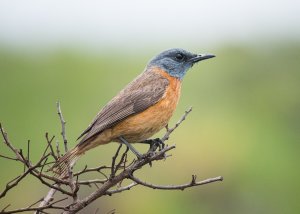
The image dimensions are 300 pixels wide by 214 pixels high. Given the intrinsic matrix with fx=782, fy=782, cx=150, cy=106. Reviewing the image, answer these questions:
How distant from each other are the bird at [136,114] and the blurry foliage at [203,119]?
3.39m

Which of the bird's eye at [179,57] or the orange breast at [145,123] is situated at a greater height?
the bird's eye at [179,57]

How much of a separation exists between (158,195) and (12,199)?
2375 mm

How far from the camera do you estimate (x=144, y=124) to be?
6.80 metres

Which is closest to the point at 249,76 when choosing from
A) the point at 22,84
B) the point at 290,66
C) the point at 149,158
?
the point at 290,66

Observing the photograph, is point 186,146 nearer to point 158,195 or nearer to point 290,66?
point 158,195

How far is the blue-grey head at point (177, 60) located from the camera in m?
7.84

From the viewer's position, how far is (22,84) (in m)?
15.7

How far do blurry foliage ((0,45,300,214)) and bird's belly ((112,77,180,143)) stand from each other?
3679mm

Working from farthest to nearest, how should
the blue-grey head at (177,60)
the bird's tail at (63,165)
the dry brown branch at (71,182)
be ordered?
the blue-grey head at (177,60) < the bird's tail at (63,165) < the dry brown branch at (71,182)

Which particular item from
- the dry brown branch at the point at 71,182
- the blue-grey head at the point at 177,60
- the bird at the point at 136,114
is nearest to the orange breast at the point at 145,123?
the bird at the point at 136,114

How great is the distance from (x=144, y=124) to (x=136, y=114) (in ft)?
0.53

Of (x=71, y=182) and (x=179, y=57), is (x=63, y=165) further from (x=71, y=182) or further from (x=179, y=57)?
(x=179, y=57)

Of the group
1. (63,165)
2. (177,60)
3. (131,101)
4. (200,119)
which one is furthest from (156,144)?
(200,119)

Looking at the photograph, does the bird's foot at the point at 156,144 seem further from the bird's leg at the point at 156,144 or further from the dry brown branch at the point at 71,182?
Result: the dry brown branch at the point at 71,182
